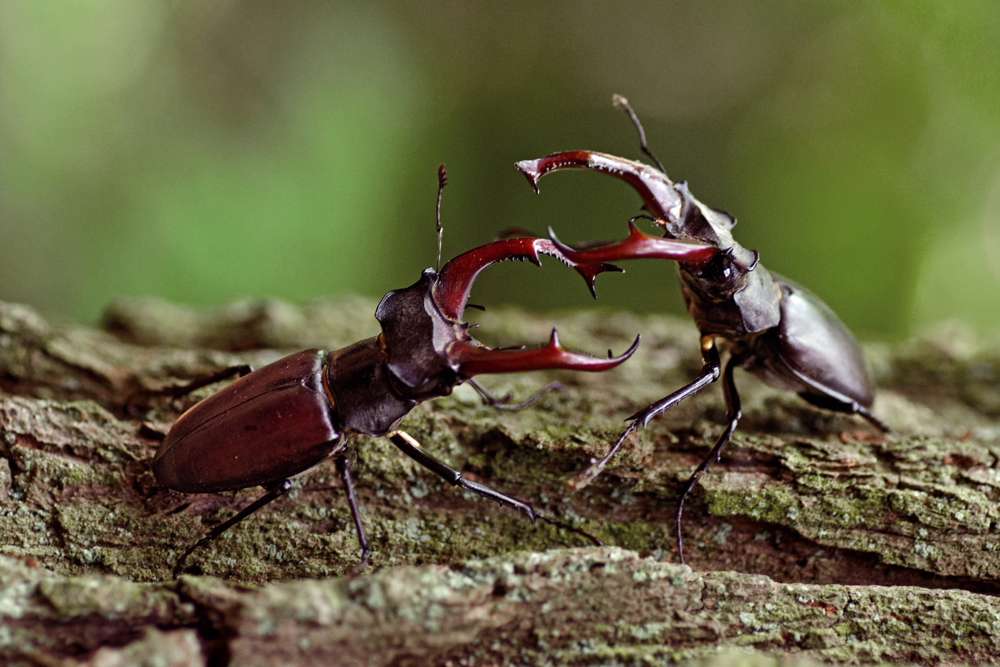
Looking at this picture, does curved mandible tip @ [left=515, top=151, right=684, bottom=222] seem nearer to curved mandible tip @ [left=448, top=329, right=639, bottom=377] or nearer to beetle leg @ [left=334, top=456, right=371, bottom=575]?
curved mandible tip @ [left=448, top=329, right=639, bottom=377]

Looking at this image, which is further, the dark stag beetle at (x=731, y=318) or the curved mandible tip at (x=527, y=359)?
the dark stag beetle at (x=731, y=318)

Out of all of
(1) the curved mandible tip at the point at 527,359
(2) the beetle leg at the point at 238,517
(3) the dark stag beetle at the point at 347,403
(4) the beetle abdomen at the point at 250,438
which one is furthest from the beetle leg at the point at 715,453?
(2) the beetle leg at the point at 238,517

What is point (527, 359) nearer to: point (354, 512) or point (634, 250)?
point (634, 250)

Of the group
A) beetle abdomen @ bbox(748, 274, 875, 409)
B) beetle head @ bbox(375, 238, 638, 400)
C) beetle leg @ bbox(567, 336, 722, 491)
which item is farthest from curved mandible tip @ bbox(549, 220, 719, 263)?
beetle abdomen @ bbox(748, 274, 875, 409)

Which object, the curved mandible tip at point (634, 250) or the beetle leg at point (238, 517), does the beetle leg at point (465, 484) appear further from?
the curved mandible tip at point (634, 250)

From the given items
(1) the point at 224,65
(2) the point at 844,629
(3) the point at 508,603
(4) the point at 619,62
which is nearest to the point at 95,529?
(3) the point at 508,603

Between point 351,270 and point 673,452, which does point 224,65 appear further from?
point 673,452
